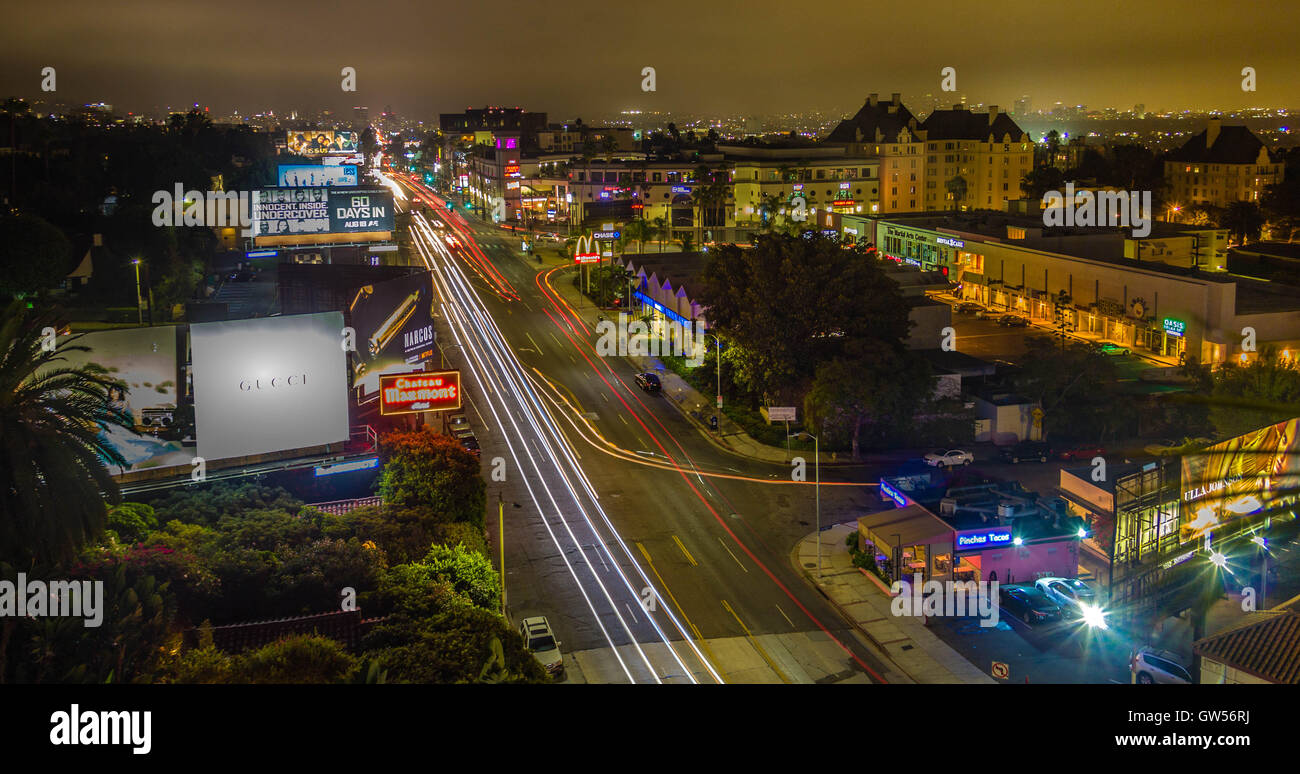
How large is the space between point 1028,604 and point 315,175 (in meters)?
55.2

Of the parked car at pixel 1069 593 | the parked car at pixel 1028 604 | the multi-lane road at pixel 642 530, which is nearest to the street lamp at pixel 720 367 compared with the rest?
the multi-lane road at pixel 642 530

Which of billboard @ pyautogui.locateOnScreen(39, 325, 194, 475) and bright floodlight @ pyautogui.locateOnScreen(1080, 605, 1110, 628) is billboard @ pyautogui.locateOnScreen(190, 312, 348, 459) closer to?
billboard @ pyautogui.locateOnScreen(39, 325, 194, 475)

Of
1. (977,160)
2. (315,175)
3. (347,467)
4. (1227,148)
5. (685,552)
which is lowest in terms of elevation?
(685,552)

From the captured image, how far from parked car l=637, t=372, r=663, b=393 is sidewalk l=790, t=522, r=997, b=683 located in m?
17.4

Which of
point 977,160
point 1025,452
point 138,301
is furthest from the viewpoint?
point 977,160

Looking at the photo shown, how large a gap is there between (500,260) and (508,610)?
6356cm

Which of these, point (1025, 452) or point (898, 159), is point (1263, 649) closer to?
point (1025, 452)

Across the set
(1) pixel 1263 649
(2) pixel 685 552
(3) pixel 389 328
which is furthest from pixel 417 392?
(1) pixel 1263 649

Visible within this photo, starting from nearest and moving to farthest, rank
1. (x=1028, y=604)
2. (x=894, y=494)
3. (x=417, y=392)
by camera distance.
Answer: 1. (x=1028, y=604)
2. (x=894, y=494)
3. (x=417, y=392)

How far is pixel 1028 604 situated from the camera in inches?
1012

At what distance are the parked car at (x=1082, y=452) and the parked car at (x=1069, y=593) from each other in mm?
11747

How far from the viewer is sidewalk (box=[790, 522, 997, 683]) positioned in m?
23.5

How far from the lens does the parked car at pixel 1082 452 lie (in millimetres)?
37938
